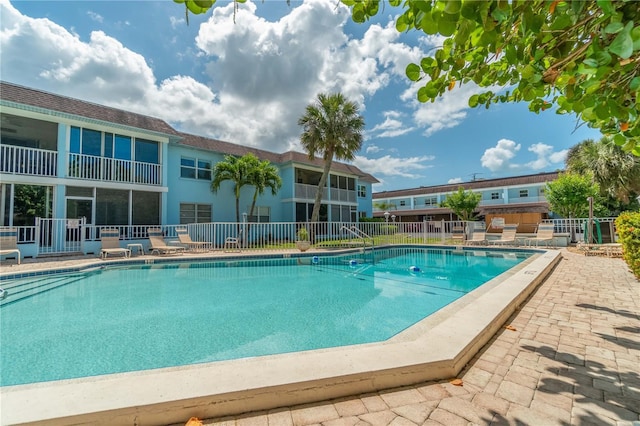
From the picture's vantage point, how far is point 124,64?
1130 centimetres

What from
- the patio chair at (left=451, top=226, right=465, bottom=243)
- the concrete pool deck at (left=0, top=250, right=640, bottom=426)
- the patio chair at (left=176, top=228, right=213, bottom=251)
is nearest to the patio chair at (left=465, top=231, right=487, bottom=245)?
the patio chair at (left=451, top=226, right=465, bottom=243)

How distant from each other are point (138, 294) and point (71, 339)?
2.80 m

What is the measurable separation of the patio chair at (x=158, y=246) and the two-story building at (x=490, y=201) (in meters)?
25.4

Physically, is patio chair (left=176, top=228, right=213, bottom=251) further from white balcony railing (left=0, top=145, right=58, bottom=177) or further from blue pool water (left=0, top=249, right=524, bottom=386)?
white balcony railing (left=0, top=145, right=58, bottom=177)

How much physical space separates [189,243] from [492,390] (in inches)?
547

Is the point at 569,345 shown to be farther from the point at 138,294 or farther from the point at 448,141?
the point at 448,141

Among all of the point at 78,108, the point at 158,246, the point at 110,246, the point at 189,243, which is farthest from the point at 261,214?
the point at 78,108

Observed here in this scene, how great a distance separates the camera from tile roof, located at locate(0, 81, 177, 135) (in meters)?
11.9

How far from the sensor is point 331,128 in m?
17.3

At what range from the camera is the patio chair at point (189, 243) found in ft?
45.5

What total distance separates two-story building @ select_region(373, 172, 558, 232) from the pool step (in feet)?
94.0

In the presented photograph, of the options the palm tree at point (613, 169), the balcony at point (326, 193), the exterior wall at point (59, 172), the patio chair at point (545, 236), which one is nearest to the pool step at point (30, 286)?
the exterior wall at point (59, 172)

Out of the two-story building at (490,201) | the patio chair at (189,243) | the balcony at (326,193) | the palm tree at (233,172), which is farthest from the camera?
the two-story building at (490,201)

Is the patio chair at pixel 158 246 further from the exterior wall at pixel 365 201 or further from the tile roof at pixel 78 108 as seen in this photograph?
the exterior wall at pixel 365 201
